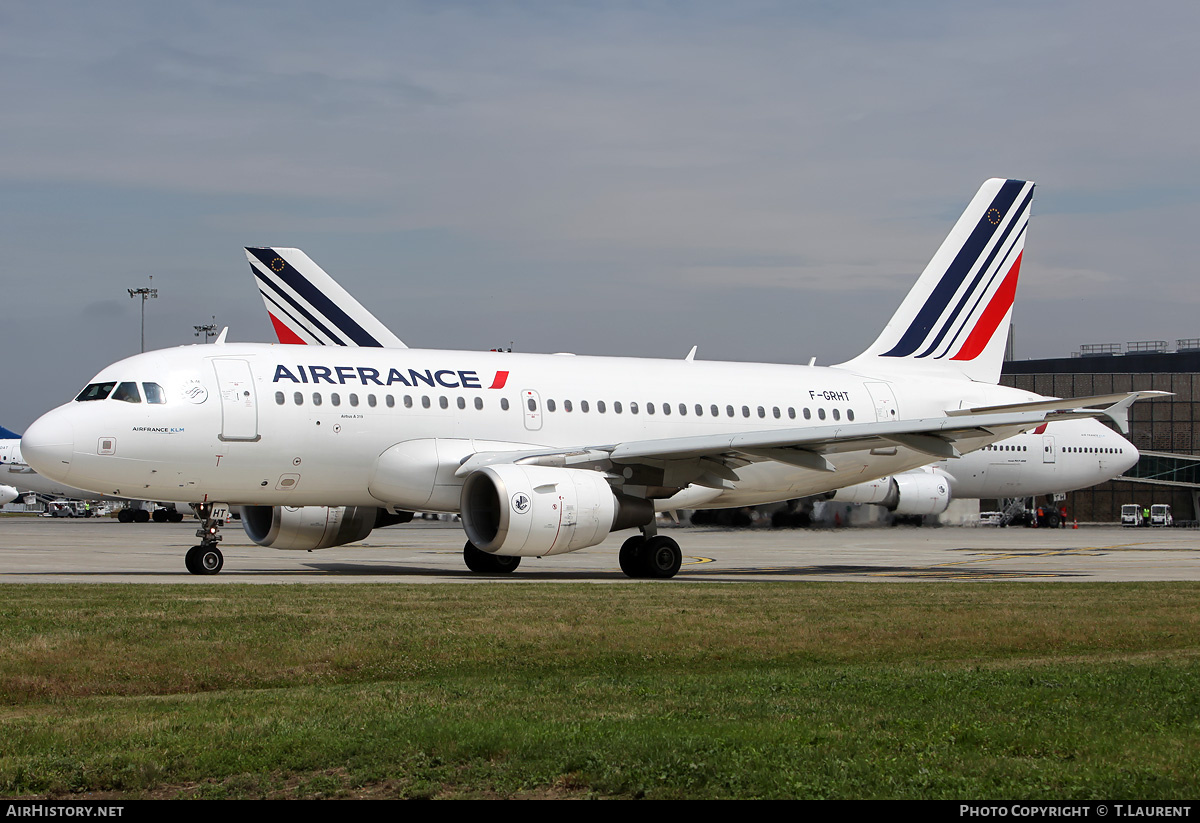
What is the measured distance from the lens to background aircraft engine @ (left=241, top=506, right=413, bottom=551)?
25094mm

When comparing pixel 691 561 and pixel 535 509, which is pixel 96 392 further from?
pixel 691 561

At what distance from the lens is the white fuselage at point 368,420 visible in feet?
70.5

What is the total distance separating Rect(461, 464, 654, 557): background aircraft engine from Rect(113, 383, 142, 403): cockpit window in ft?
18.6

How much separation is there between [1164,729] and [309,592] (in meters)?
11.4

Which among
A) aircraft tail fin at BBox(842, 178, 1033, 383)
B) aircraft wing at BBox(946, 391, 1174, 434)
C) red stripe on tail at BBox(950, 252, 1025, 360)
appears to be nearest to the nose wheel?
aircraft wing at BBox(946, 391, 1174, 434)

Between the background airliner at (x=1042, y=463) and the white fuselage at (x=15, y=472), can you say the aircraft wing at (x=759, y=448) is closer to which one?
the background airliner at (x=1042, y=463)

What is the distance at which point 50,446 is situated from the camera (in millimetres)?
20906

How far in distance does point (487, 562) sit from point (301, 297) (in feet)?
75.8

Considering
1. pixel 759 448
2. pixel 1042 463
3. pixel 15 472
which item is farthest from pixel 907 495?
pixel 15 472

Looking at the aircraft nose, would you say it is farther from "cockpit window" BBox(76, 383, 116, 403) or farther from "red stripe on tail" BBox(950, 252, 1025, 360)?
"red stripe on tail" BBox(950, 252, 1025, 360)

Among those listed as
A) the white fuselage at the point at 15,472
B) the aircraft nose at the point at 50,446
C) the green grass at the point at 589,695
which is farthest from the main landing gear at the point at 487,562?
the white fuselage at the point at 15,472

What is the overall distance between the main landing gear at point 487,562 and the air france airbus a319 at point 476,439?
0.05m
